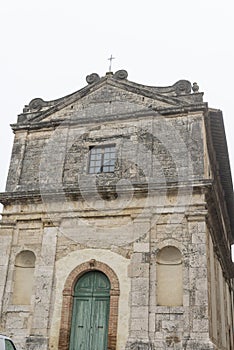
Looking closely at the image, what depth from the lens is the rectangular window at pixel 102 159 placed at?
15.0 meters

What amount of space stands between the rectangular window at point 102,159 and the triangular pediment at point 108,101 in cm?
131

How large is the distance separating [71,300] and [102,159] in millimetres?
4873

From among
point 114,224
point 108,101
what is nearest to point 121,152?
point 108,101

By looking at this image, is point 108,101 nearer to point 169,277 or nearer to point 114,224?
point 114,224

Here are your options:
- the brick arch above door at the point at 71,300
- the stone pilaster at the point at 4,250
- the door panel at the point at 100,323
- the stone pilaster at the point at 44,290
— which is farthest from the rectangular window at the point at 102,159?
the door panel at the point at 100,323

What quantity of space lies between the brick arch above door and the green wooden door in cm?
19

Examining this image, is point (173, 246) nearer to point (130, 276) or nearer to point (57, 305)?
point (130, 276)

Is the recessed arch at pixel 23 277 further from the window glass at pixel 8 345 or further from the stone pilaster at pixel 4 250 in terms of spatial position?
the window glass at pixel 8 345

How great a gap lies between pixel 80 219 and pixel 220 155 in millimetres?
7196

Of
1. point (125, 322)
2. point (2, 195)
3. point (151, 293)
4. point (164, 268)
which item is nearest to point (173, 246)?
point (164, 268)

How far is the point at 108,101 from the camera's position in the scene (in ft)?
53.3

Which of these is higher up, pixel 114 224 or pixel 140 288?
pixel 114 224

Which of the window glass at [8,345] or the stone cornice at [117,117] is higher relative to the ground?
the stone cornice at [117,117]

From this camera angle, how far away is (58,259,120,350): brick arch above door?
12438mm
